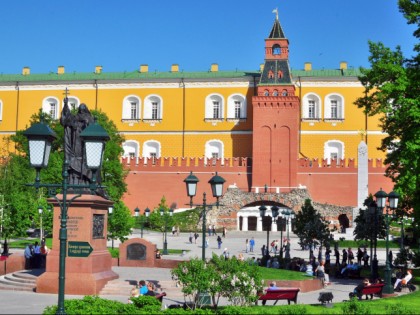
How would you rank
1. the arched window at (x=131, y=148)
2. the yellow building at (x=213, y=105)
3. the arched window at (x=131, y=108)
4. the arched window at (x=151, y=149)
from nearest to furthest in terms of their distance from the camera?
the yellow building at (x=213, y=105) < the arched window at (x=151, y=149) < the arched window at (x=131, y=148) < the arched window at (x=131, y=108)

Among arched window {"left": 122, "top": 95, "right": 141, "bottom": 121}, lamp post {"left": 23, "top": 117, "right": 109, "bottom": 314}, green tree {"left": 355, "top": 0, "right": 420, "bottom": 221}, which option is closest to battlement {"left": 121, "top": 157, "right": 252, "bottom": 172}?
arched window {"left": 122, "top": 95, "right": 141, "bottom": 121}

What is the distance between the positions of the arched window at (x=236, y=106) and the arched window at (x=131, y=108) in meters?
8.08

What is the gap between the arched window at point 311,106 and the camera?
60.5m

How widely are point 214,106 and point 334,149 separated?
35.7 ft

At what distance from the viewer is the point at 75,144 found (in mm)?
17000

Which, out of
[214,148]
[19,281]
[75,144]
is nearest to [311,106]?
[214,148]

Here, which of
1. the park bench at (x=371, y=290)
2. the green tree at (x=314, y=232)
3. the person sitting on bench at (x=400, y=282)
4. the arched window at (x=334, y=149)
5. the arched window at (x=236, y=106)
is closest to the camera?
the park bench at (x=371, y=290)

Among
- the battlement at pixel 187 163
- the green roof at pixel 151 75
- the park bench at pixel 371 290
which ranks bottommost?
the park bench at pixel 371 290

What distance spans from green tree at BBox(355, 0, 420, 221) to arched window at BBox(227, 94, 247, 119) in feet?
122

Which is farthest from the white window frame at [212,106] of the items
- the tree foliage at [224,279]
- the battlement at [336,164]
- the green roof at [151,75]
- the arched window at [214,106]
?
the tree foliage at [224,279]

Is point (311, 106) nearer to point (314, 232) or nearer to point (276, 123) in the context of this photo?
point (276, 123)

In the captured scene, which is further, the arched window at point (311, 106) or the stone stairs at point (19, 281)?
the arched window at point (311, 106)

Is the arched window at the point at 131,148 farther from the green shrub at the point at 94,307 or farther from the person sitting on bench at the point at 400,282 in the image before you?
the green shrub at the point at 94,307

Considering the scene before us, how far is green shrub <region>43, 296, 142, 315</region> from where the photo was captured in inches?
407
